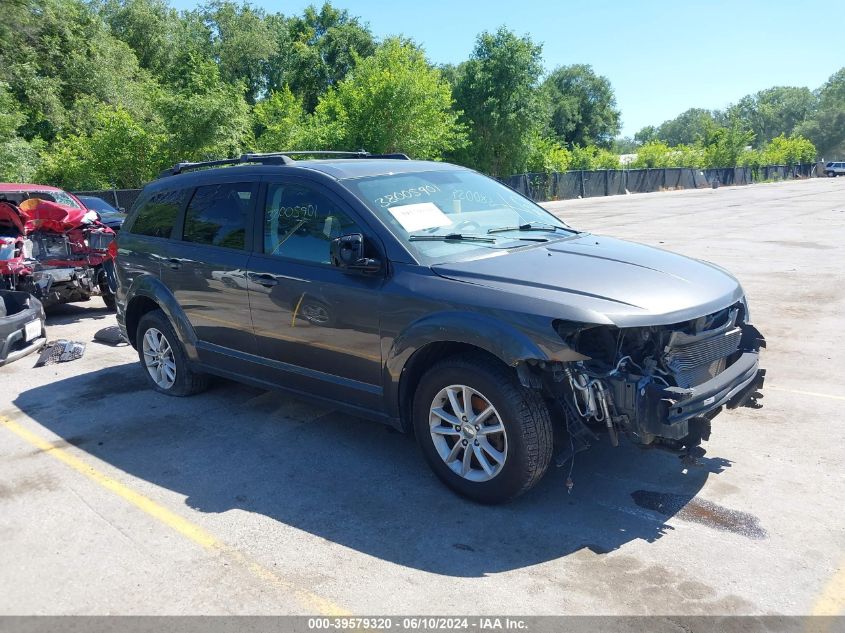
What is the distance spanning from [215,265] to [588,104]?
77694mm

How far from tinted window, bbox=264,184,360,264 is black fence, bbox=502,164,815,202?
2791cm

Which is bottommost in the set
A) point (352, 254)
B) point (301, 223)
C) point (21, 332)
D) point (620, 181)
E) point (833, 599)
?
point (833, 599)

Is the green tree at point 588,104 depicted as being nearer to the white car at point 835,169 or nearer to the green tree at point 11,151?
the white car at point 835,169

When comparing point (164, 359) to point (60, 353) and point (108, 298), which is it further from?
point (108, 298)

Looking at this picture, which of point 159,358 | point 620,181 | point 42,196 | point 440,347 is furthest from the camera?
point 620,181

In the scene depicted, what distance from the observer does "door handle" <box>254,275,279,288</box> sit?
473 centimetres

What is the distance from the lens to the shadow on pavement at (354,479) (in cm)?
357

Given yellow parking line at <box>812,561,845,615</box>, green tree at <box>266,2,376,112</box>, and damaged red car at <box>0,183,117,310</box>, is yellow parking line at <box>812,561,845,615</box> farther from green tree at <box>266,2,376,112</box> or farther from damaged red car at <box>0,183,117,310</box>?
green tree at <box>266,2,376,112</box>

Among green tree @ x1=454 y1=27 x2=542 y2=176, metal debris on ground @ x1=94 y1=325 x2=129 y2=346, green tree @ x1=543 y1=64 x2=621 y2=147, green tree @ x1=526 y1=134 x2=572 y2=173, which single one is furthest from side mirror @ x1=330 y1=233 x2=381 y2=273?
green tree @ x1=543 y1=64 x2=621 y2=147

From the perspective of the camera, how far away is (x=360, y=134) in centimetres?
2783

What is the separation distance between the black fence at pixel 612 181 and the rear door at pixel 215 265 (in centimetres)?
2113

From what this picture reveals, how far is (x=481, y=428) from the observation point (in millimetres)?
3777

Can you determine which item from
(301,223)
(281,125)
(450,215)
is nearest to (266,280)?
(301,223)

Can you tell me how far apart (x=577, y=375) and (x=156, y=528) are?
8.16ft
